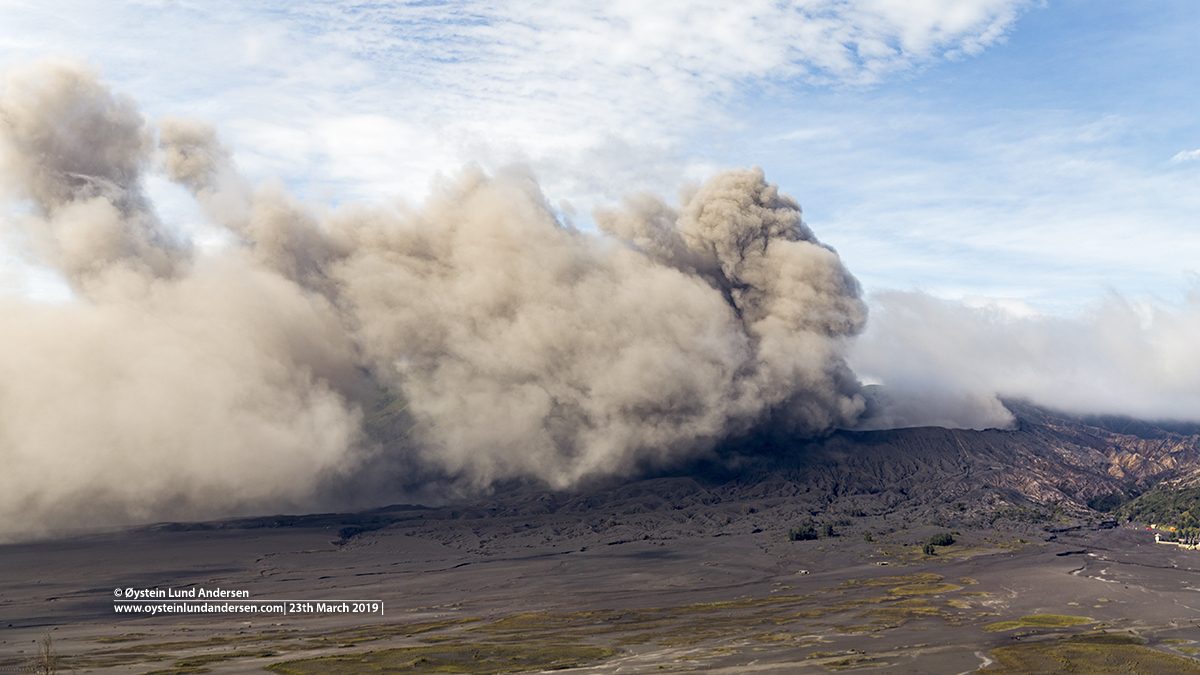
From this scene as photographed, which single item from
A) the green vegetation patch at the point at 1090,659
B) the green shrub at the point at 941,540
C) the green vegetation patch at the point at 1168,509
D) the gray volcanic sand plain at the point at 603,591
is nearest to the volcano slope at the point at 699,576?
the green vegetation patch at the point at 1090,659

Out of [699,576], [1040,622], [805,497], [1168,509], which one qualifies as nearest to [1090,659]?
[1040,622]

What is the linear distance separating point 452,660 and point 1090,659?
134ft

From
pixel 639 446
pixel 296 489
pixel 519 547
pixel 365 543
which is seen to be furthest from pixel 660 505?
pixel 296 489

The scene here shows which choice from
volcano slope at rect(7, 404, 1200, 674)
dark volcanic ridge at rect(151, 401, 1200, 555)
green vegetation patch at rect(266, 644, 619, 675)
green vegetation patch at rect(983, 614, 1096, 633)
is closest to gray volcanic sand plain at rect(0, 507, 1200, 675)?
volcano slope at rect(7, 404, 1200, 674)

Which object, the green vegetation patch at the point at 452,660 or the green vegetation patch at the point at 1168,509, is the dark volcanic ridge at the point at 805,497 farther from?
the green vegetation patch at the point at 452,660

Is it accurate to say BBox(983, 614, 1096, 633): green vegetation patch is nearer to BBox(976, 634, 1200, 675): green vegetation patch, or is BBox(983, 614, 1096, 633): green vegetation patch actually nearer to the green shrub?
BBox(976, 634, 1200, 675): green vegetation patch

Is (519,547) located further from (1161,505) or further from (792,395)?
(1161,505)

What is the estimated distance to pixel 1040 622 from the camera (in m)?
61.3

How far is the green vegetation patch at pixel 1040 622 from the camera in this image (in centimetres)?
5944

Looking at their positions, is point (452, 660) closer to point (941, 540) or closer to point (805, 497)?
point (941, 540)

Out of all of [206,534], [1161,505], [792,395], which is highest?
[792,395]

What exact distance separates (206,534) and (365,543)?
21.3m

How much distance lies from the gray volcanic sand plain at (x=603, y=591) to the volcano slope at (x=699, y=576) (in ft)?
1.32

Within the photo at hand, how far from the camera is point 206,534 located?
10856 centimetres
